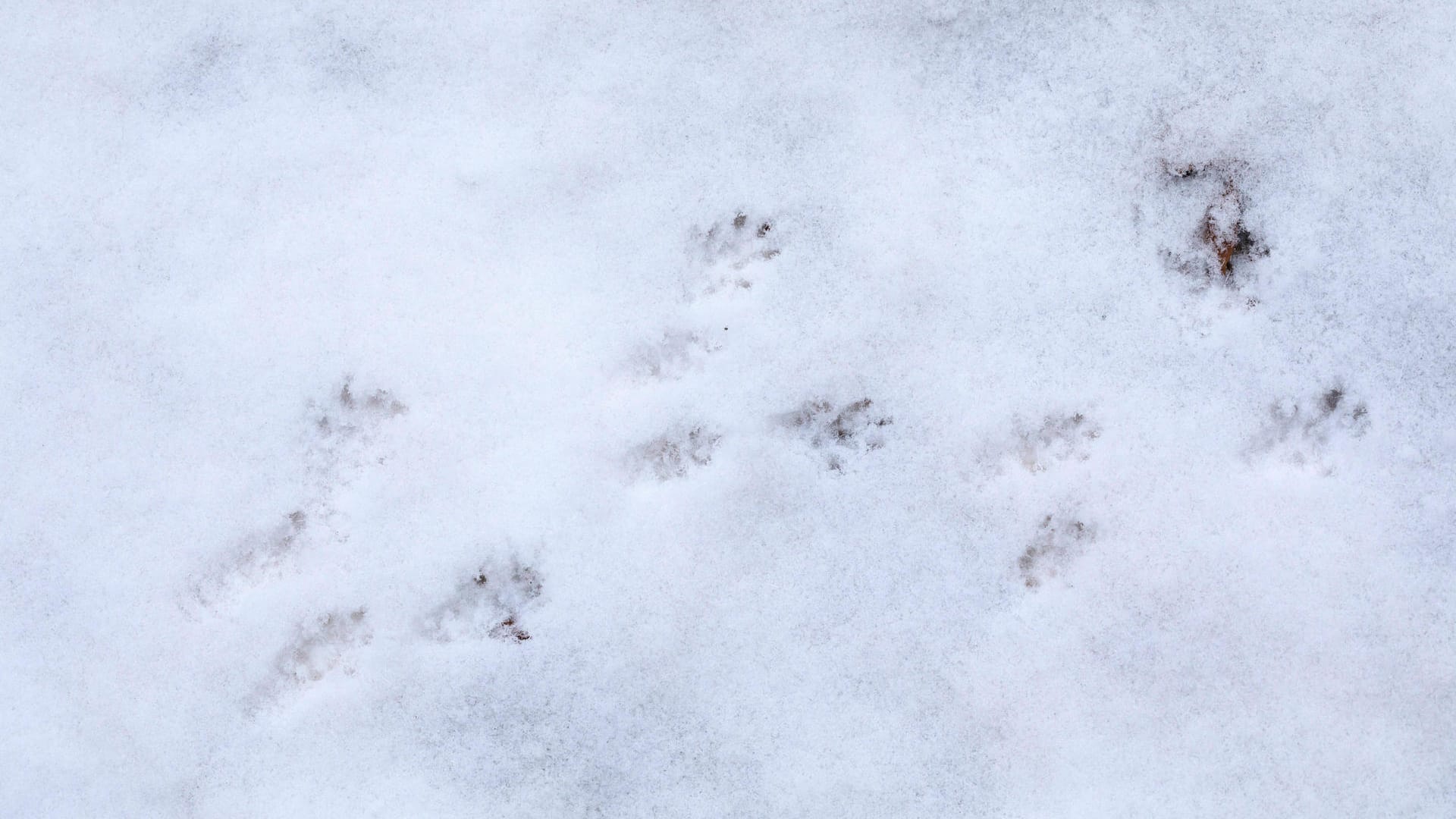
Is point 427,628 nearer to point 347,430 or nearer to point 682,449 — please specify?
point 347,430

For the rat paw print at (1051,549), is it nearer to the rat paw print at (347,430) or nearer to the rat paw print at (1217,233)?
the rat paw print at (1217,233)

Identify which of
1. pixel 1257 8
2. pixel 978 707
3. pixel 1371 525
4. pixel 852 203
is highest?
pixel 1257 8

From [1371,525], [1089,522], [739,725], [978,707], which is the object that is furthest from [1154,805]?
[739,725]

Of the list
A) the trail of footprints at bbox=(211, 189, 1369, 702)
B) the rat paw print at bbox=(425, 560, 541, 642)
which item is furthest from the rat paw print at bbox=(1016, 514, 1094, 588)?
the rat paw print at bbox=(425, 560, 541, 642)

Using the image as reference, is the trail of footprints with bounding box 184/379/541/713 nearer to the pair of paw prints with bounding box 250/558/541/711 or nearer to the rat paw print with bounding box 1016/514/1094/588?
the pair of paw prints with bounding box 250/558/541/711

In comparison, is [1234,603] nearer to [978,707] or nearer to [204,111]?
[978,707]

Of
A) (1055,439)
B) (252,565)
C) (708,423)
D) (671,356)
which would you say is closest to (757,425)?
(708,423)
